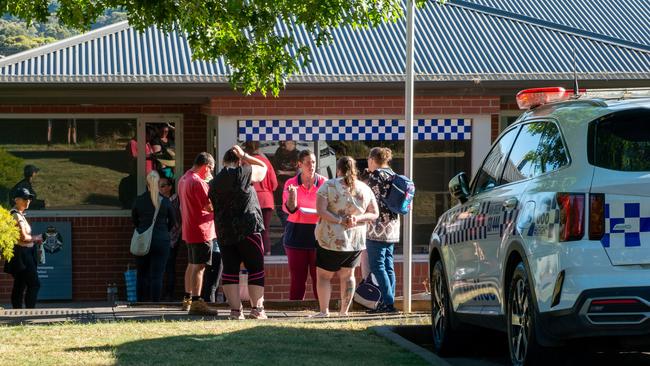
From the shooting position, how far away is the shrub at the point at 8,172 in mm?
16938

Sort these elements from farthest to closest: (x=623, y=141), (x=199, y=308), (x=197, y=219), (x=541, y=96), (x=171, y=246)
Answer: (x=171, y=246), (x=197, y=219), (x=199, y=308), (x=541, y=96), (x=623, y=141)

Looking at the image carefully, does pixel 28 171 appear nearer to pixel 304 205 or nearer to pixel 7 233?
pixel 7 233

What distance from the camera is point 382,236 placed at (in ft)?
42.5

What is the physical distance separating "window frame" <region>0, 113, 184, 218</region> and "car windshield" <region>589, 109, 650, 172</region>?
1130cm

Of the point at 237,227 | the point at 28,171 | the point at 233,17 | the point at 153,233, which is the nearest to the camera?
the point at 233,17

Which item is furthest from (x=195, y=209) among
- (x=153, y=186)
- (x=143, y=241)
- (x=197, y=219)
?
(x=143, y=241)

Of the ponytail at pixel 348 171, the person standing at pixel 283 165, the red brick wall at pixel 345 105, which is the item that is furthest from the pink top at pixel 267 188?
the ponytail at pixel 348 171

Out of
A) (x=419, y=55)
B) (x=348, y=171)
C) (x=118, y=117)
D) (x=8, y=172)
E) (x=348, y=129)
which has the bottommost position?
(x=348, y=171)

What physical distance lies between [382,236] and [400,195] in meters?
0.45

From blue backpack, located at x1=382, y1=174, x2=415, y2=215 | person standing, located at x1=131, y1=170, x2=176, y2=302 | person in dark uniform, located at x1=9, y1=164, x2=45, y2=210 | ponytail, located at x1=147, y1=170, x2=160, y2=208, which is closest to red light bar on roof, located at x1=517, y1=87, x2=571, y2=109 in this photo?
blue backpack, located at x1=382, y1=174, x2=415, y2=215

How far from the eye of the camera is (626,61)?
54.4 feet

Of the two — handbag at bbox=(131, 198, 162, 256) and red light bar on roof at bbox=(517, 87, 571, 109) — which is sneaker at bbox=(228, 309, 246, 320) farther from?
red light bar on roof at bbox=(517, 87, 571, 109)

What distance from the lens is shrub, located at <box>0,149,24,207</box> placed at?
55.6 feet

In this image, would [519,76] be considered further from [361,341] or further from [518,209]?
[518,209]
